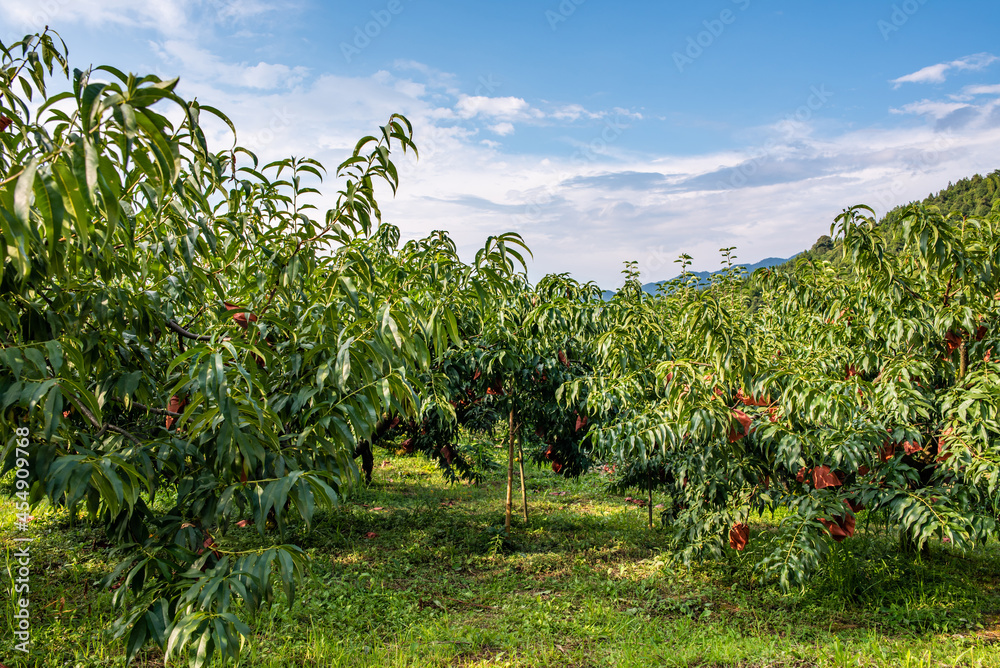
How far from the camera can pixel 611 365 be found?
13.0ft

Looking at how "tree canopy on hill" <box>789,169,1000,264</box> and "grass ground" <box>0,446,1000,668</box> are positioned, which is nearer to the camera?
"grass ground" <box>0,446,1000,668</box>

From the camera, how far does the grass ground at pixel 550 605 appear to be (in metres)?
3.24

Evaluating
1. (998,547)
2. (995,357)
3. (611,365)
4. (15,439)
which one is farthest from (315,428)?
(998,547)

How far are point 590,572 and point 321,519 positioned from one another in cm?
279

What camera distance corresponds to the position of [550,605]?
4059 millimetres

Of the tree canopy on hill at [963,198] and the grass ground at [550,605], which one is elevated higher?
the tree canopy on hill at [963,198]

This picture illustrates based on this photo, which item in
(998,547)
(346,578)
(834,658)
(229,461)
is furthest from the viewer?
(998,547)

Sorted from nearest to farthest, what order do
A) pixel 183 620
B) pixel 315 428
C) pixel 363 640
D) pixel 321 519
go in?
1. pixel 183 620
2. pixel 315 428
3. pixel 363 640
4. pixel 321 519

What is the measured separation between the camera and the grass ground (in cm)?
324

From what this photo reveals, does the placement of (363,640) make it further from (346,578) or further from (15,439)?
(15,439)

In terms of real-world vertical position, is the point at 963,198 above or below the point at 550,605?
above

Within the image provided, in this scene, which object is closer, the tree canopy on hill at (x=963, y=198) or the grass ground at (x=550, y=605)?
the grass ground at (x=550, y=605)

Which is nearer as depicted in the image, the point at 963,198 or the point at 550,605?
the point at 550,605

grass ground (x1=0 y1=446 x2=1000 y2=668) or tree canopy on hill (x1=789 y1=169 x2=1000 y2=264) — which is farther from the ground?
tree canopy on hill (x1=789 y1=169 x2=1000 y2=264)
